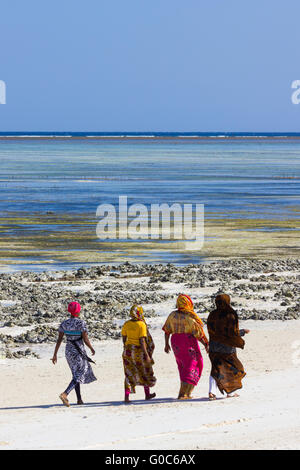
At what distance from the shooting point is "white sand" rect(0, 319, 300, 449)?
30.0 feet

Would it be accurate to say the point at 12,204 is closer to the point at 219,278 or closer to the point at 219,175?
the point at 219,278

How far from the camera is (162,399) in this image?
11.3 metres

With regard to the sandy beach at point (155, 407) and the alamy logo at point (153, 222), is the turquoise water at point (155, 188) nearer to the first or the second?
the alamy logo at point (153, 222)

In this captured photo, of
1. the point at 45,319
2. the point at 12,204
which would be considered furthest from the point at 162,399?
the point at 12,204

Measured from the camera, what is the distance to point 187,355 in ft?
36.1

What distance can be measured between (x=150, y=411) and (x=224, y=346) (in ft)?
3.74

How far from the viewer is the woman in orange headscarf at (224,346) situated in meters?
10.7

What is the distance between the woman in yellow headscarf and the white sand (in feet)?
0.95

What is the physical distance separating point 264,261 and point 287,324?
7445 mm

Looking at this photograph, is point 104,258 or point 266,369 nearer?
point 266,369

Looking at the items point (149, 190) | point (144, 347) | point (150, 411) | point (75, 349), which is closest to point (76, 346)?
point (75, 349)

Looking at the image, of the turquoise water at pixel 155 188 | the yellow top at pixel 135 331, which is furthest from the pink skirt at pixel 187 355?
the turquoise water at pixel 155 188

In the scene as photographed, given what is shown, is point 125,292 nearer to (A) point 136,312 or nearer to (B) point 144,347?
(B) point 144,347
